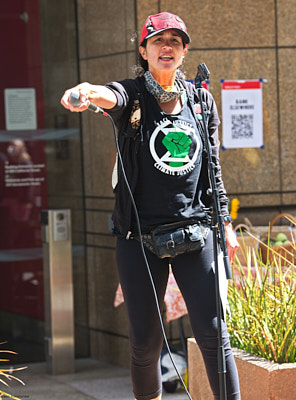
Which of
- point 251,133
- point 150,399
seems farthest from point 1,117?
point 150,399

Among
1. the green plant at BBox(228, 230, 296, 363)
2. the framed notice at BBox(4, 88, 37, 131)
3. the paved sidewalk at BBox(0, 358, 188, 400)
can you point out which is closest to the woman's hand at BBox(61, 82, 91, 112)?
the green plant at BBox(228, 230, 296, 363)

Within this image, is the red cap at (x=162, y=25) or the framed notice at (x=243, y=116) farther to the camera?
the framed notice at (x=243, y=116)

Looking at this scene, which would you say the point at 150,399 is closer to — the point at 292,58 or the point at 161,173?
the point at 161,173

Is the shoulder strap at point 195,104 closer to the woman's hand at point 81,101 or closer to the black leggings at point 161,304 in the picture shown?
the black leggings at point 161,304

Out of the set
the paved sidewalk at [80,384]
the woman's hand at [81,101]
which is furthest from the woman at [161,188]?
the paved sidewalk at [80,384]

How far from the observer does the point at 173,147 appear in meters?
3.42

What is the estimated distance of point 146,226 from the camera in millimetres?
3451

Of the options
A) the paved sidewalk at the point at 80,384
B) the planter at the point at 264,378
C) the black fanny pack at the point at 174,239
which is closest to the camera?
the black fanny pack at the point at 174,239

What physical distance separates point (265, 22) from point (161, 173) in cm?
310

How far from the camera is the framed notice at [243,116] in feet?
20.1

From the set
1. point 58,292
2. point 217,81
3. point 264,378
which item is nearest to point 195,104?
point 264,378

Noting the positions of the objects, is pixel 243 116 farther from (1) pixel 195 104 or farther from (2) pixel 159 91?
(2) pixel 159 91

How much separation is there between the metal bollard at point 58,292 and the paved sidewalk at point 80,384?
0.47 ft

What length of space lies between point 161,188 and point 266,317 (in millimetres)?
1094
